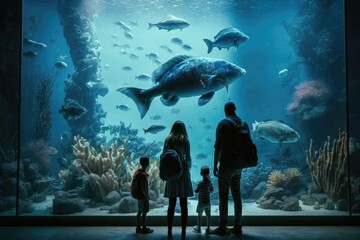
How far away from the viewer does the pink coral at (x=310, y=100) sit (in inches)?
422

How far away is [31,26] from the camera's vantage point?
10641mm

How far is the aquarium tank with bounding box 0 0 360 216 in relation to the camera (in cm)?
662

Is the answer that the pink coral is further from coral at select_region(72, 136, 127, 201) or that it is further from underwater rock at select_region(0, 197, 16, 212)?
underwater rock at select_region(0, 197, 16, 212)

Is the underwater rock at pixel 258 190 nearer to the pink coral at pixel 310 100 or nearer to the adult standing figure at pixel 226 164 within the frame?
the pink coral at pixel 310 100

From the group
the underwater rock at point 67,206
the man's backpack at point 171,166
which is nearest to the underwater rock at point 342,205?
the man's backpack at point 171,166

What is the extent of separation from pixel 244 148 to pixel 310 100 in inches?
266

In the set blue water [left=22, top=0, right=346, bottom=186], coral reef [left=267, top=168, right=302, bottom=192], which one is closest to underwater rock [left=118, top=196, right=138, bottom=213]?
coral reef [left=267, top=168, right=302, bottom=192]

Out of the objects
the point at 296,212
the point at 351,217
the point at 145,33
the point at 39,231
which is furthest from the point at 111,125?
the point at 351,217

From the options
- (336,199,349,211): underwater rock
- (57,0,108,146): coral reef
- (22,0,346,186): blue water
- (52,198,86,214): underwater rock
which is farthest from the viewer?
(57,0,108,146): coral reef

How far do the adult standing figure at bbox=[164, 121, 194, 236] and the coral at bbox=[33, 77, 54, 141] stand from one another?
696 centimetres

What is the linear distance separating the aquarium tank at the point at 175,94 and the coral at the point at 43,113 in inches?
1.6

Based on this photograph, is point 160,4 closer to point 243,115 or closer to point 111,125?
point 111,125

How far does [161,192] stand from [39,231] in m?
2.90

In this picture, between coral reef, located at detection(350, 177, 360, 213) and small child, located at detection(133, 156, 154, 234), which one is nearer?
small child, located at detection(133, 156, 154, 234)
